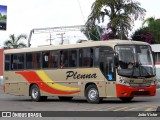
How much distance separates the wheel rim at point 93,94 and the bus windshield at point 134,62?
5.86 feet

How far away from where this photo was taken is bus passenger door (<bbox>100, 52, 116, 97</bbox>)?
22031mm

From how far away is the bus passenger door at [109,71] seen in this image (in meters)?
22.0

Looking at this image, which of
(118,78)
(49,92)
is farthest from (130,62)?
(49,92)

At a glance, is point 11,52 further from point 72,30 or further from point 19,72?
point 72,30

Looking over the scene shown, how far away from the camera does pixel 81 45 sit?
941 inches

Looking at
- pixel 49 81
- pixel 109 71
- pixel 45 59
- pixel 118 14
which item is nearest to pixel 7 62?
pixel 45 59

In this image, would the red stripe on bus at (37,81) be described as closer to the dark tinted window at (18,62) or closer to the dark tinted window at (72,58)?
the dark tinted window at (18,62)

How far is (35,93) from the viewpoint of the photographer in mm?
26859

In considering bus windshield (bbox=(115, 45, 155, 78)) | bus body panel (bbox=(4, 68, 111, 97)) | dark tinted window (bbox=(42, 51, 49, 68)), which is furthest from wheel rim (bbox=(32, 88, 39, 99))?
bus windshield (bbox=(115, 45, 155, 78))

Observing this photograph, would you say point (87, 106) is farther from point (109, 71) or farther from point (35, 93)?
point (35, 93)

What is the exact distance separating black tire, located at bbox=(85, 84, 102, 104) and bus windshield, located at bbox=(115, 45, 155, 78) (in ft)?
5.75

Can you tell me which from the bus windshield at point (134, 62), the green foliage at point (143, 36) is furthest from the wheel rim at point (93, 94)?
the green foliage at point (143, 36)

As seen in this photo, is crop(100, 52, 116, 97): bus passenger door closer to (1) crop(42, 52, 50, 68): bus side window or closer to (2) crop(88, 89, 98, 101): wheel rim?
(2) crop(88, 89, 98, 101): wheel rim

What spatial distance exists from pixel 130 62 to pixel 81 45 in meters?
3.17
